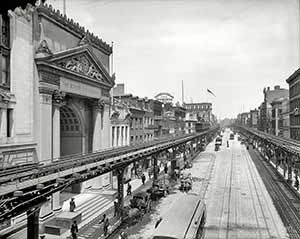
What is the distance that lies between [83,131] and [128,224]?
15.0 meters

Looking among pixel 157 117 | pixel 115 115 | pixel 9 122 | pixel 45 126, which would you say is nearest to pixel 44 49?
pixel 45 126

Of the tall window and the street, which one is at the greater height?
the tall window

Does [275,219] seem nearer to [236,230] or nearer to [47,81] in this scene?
[236,230]

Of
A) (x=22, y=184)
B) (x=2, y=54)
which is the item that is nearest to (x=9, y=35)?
(x=2, y=54)

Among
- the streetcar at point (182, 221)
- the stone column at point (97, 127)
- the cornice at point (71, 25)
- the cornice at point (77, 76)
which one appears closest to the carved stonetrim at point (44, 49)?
the cornice at point (77, 76)

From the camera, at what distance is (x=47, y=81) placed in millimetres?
25766

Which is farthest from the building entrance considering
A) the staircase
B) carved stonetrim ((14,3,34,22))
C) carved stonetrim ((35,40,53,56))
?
carved stonetrim ((14,3,34,22))

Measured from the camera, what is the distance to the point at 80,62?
30.8 m

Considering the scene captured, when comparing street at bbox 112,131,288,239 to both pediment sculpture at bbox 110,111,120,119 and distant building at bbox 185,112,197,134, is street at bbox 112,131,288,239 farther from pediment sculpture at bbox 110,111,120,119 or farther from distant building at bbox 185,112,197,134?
distant building at bbox 185,112,197,134

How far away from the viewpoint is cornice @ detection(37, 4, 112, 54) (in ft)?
84.1

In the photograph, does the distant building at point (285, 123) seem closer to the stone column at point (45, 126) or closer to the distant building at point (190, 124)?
the distant building at point (190, 124)

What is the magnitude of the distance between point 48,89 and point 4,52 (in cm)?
507

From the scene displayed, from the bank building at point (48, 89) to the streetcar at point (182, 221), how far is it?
890 cm

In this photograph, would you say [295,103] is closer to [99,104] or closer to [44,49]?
[99,104]
